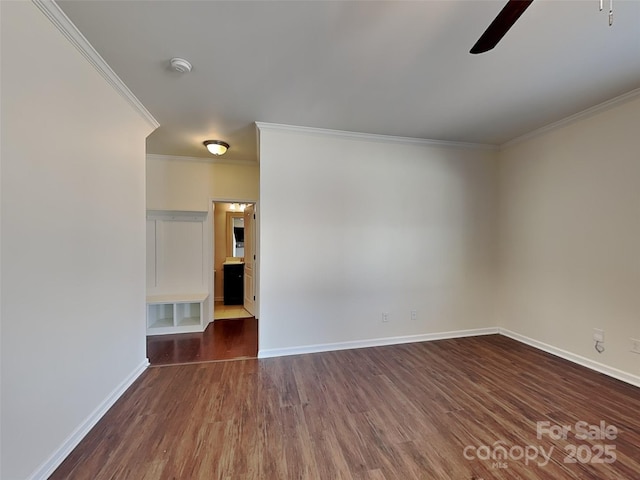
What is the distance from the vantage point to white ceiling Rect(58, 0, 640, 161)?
5.31 ft

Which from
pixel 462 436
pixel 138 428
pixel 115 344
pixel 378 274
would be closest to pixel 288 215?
pixel 378 274

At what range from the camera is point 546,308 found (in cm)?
334

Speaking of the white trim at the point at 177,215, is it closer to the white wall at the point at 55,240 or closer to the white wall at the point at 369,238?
the white wall at the point at 369,238

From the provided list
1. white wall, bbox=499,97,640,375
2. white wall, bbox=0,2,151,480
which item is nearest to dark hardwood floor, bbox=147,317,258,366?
white wall, bbox=0,2,151,480

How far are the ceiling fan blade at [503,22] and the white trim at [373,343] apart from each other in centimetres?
306

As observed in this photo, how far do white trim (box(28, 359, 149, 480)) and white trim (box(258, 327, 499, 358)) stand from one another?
1275 mm

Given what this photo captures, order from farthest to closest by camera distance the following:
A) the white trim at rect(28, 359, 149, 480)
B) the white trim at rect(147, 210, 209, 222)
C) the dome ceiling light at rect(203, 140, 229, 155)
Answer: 1. the white trim at rect(147, 210, 209, 222)
2. the dome ceiling light at rect(203, 140, 229, 155)
3. the white trim at rect(28, 359, 149, 480)

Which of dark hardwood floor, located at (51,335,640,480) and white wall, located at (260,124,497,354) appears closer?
dark hardwood floor, located at (51,335,640,480)

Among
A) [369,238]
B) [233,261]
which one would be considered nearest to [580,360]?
[369,238]

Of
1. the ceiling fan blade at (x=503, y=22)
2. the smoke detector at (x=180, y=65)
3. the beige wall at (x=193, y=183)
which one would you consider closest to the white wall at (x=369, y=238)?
the smoke detector at (x=180, y=65)

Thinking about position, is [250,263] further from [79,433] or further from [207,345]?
[79,433]

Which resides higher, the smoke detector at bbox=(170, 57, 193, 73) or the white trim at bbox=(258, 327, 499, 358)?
the smoke detector at bbox=(170, 57, 193, 73)

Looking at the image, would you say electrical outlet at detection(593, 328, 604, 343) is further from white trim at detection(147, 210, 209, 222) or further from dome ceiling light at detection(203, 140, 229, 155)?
white trim at detection(147, 210, 209, 222)

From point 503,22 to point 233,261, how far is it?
5.85 meters
